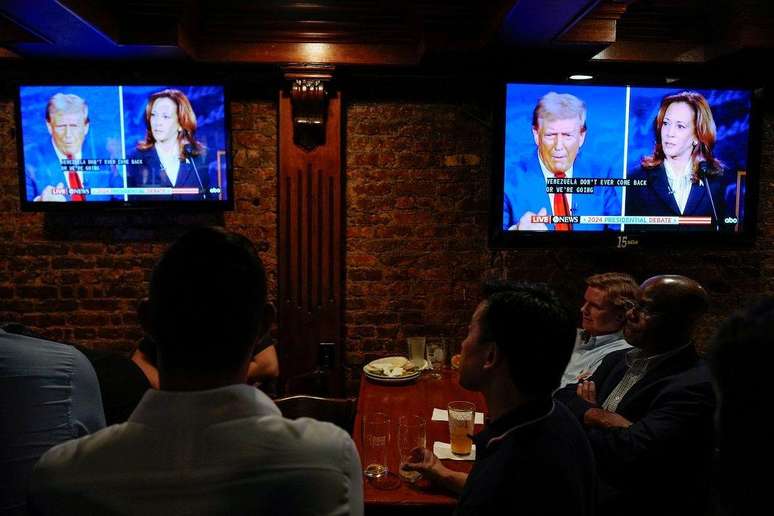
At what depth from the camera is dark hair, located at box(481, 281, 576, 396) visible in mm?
1512

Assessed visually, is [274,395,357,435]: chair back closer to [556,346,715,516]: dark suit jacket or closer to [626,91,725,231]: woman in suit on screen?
[556,346,715,516]: dark suit jacket

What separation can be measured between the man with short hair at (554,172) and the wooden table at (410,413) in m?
1.06

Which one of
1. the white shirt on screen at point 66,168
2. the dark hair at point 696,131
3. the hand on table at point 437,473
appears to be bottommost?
the hand on table at point 437,473

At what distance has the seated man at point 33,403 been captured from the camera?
50.9 inches

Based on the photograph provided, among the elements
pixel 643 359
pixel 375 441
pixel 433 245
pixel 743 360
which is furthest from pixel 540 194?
pixel 743 360

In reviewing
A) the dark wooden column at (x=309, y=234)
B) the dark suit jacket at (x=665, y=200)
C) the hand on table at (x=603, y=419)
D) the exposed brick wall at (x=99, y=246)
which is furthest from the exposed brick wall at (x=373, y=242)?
the hand on table at (x=603, y=419)

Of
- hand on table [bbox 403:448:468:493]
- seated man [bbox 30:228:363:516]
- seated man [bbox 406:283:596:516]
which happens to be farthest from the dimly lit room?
seated man [bbox 30:228:363:516]

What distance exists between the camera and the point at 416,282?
3.71 m

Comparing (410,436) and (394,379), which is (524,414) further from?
(394,379)

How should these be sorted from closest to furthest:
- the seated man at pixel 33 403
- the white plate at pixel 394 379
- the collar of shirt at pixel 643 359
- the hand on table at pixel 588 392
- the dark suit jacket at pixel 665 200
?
the seated man at pixel 33 403 < the collar of shirt at pixel 643 359 < the hand on table at pixel 588 392 < the white plate at pixel 394 379 < the dark suit jacket at pixel 665 200

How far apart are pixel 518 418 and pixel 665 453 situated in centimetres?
86

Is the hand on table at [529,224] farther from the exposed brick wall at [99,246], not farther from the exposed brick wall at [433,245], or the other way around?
the exposed brick wall at [99,246]

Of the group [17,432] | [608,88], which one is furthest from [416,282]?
[17,432]

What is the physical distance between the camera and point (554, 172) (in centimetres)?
338
